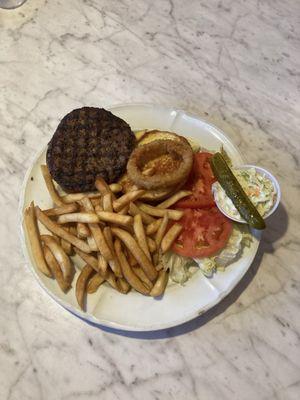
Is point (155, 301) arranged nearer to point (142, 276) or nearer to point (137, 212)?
point (142, 276)

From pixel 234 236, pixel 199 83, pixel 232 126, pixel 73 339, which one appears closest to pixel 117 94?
pixel 199 83

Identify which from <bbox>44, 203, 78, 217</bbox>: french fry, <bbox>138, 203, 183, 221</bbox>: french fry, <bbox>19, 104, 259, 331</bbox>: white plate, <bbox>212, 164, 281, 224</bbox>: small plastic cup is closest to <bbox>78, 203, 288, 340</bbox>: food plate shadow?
<bbox>19, 104, 259, 331</bbox>: white plate

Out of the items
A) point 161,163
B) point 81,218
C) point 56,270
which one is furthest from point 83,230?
point 161,163

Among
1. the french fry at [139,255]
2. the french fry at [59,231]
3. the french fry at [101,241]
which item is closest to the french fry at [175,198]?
the french fry at [139,255]

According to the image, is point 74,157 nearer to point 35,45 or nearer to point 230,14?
point 35,45

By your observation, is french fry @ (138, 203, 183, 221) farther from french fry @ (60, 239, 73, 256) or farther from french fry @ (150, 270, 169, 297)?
french fry @ (60, 239, 73, 256)

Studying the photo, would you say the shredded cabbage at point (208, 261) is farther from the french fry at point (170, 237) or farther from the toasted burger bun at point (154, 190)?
the toasted burger bun at point (154, 190)
